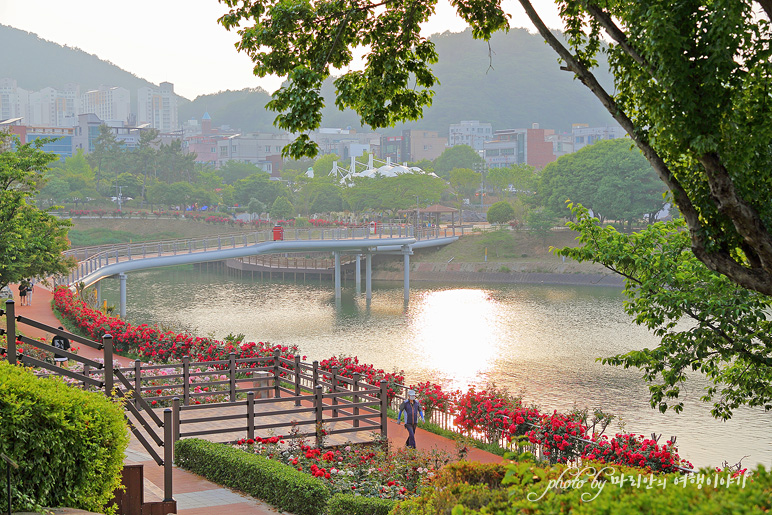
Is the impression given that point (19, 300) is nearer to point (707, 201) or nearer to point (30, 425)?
point (30, 425)

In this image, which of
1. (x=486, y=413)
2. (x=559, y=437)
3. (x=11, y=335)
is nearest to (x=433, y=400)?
(x=486, y=413)

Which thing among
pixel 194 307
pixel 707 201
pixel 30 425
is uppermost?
pixel 707 201

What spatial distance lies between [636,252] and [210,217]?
7700 cm

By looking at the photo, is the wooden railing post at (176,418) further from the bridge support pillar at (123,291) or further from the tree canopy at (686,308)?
the bridge support pillar at (123,291)

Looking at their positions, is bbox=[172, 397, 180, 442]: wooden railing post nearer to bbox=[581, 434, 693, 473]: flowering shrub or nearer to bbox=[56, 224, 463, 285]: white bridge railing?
bbox=[581, 434, 693, 473]: flowering shrub

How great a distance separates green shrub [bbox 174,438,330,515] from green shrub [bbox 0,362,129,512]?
3587 mm

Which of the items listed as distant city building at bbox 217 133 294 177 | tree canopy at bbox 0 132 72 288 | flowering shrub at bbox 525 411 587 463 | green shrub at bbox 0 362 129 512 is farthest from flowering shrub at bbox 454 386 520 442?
distant city building at bbox 217 133 294 177

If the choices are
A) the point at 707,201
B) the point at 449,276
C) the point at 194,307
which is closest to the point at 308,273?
the point at 449,276

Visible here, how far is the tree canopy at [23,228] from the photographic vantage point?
24.8m

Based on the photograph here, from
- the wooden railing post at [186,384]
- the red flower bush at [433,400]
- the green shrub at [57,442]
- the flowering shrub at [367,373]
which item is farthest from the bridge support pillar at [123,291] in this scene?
the green shrub at [57,442]

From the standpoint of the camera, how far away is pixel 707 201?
766 centimetres

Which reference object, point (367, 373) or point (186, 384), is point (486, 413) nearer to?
point (367, 373)

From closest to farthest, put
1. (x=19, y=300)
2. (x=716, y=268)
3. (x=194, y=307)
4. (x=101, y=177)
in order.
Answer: (x=716, y=268) < (x=19, y=300) < (x=194, y=307) < (x=101, y=177)

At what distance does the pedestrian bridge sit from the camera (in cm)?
3766
